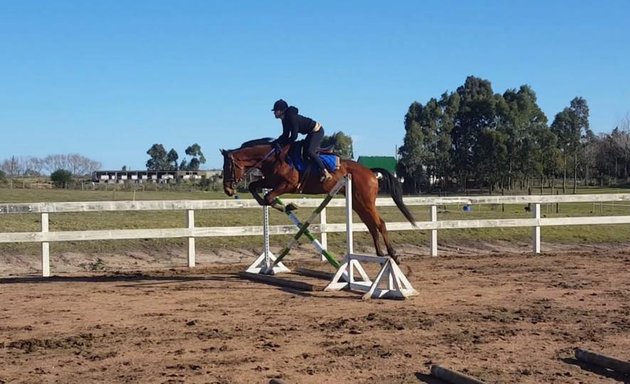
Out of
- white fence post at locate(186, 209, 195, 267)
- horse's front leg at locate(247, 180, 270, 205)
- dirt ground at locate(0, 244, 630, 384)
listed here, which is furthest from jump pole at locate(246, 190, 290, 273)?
white fence post at locate(186, 209, 195, 267)

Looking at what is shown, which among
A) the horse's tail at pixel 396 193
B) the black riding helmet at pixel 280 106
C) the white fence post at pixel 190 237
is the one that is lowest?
the white fence post at pixel 190 237

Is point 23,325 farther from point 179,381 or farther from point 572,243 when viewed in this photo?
point 572,243

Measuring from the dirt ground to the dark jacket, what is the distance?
230 cm

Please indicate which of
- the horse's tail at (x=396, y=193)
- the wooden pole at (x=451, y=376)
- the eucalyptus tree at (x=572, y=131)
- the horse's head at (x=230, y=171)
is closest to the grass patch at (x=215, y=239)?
the horse's tail at (x=396, y=193)

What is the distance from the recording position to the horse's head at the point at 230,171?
10180 millimetres

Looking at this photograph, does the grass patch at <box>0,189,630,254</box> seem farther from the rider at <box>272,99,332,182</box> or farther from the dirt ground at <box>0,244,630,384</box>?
the rider at <box>272,99,332,182</box>

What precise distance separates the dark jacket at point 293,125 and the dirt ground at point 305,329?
2298 mm

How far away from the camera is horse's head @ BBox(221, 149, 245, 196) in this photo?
10180mm

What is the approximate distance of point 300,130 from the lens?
10.3 meters

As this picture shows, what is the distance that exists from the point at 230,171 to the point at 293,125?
1.17 m

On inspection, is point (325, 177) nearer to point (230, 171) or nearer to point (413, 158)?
point (230, 171)

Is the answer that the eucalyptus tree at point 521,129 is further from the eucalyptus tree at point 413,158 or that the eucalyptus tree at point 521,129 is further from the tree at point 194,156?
the tree at point 194,156

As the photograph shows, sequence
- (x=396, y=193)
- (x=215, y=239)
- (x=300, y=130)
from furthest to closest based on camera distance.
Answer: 1. (x=215, y=239)
2. (x=396, y=193)
3. (x=300, y=130)

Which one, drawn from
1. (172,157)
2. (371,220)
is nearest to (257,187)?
(371,220)
